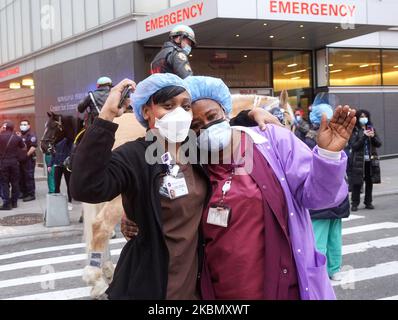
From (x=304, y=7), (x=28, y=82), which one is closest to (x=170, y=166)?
(x=304, y=7)

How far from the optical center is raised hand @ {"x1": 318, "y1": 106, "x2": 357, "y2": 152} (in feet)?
6.63

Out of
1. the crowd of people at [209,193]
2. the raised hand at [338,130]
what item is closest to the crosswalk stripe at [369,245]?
the crowd of people at [209,193]

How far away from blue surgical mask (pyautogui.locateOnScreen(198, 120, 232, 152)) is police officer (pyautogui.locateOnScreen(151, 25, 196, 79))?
204 cm

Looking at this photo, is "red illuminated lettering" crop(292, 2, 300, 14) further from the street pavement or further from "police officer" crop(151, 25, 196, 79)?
"police officer" crop(151, 25, 196, 79)

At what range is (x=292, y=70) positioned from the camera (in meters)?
19.3

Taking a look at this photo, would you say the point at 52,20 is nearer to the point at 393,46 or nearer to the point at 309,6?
the point at 309,6

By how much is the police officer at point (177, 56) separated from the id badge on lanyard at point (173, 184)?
7.48ft

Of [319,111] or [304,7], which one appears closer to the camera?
[319,111]

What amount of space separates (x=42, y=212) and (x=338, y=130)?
10.3m

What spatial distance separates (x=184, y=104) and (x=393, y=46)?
19909mm

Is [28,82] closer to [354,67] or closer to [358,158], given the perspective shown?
[354,67]

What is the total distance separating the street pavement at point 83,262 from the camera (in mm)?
5770

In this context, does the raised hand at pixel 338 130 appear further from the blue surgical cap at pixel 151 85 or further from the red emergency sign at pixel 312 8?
the red emergency sign at pixel 312 8

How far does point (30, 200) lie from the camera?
44.0ft
